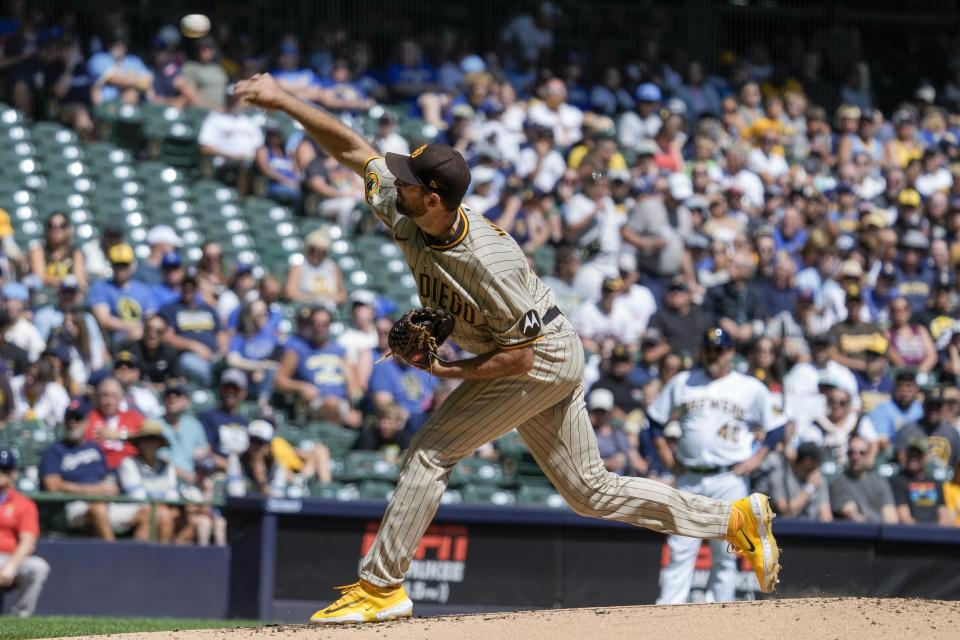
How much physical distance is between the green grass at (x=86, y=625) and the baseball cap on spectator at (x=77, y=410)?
1.55m

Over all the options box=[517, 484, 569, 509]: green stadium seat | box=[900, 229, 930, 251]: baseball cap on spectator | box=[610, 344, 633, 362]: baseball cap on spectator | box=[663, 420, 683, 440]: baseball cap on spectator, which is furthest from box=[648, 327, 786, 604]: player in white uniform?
box=[900, 229, 930, 251]: baseball cap on spectator

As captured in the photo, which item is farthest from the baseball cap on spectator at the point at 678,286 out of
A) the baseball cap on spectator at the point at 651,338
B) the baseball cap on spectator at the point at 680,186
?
the baseball cap on spectator at the point at 680,186

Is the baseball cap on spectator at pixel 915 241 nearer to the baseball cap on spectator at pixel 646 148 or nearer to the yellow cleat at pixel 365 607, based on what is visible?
the baseball cap on spectator at pixel 646 148

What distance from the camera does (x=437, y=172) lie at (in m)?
5.11

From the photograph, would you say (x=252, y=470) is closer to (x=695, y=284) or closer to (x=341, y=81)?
(x=695, y=284)

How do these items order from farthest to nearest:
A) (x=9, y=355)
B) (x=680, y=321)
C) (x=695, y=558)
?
1. (x=680, y=321)
2. (x=9, y=355)
3. (x=695, y=558)

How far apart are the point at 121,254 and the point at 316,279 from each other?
179 cm

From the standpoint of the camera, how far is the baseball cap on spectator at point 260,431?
10.1m

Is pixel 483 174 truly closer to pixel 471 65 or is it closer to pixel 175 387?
pixel 471 65

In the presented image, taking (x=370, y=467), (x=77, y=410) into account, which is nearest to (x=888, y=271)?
(x=370, y=467)

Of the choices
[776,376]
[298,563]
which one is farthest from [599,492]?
[776,376]

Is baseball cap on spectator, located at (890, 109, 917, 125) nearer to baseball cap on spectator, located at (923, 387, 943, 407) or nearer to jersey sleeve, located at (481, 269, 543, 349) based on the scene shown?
baseball cap on spectator, located at (923, 387, 943, 407)

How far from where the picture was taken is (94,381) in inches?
405

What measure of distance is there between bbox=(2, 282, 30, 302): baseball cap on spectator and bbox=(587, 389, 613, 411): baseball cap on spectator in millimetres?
4469
